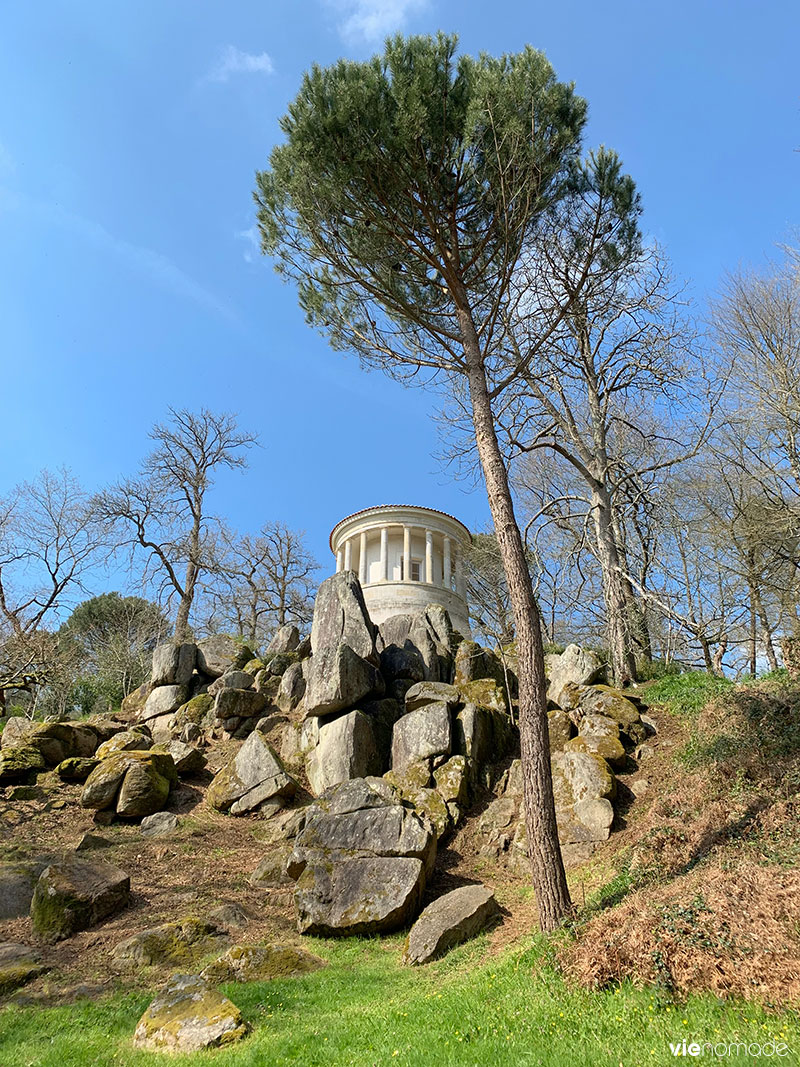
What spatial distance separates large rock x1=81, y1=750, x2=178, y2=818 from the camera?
13.9 metres

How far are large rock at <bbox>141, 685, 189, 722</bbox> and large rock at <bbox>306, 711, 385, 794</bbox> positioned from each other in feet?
22.5

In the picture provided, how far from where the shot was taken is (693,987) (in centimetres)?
516

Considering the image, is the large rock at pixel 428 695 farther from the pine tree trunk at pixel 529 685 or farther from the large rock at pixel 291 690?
the pine tree trunk at pixel 529 685

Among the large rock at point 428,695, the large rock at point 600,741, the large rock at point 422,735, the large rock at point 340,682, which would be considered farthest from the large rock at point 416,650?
the large rock at point 600,741

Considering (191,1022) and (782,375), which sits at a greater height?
(782,375)

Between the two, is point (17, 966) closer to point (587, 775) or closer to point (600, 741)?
point (587, 775)

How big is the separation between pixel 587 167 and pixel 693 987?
1490 cm

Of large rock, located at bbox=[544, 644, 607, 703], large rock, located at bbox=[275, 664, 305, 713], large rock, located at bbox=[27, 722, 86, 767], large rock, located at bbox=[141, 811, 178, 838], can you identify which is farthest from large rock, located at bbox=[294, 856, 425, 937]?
large rock, located at bbox=[27, 722, 86, 767]

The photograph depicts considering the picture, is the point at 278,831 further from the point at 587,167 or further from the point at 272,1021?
the point at 587,167

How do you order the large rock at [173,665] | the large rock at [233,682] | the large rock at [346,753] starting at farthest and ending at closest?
the large rock at [173,665] < the large rock at [233,682] < the large rock at [346,753]

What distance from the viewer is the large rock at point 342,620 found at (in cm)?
1738

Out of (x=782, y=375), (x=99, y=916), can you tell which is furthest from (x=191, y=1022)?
(x=782, y=375)

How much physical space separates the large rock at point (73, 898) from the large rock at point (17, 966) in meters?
0.41

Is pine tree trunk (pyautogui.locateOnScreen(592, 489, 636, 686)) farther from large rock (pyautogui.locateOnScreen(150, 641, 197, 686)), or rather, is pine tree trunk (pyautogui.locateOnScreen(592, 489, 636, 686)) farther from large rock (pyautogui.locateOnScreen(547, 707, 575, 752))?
large rock (pyautogui.locateOnScreen(150, 641, 197, 686))
